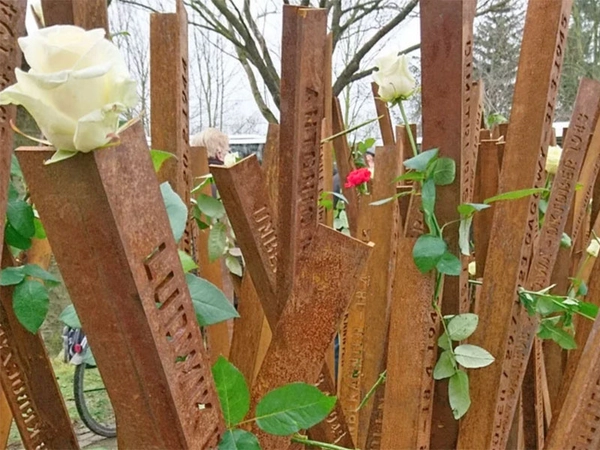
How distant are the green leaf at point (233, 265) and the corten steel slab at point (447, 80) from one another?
383 millimetres

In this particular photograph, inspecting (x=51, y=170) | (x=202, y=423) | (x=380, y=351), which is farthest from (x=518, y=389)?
(x=51, y=170)

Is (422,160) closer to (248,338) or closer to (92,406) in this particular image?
(248,338)

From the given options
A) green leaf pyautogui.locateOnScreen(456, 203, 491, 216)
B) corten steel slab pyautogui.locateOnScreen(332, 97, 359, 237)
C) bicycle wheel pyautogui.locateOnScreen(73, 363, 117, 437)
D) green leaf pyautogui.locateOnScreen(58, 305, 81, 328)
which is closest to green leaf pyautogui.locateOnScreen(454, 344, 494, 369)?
green leaf pyautogui.locateOnScreen(456, 203, 491, 216)

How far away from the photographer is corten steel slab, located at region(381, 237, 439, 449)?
54 cm

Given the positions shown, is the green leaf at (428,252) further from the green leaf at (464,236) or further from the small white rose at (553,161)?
the small white rose at (553,161)

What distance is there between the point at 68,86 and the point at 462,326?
0.43 metres

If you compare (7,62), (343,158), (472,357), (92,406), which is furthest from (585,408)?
(92,406)

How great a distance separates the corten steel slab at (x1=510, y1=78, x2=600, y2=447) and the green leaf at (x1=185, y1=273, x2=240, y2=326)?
0.35 metres

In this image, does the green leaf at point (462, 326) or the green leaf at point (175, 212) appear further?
the green leaf at point (462, 326)

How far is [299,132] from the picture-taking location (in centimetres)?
46

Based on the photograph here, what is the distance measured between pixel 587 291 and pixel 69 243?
77 cm

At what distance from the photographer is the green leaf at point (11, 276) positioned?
42 cm

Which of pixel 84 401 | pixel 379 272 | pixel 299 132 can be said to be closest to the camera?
pixel 299 132

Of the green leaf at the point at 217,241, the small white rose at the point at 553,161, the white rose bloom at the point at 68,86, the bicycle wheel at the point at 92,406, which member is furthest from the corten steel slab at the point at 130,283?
the bicycle wheel at the point at 92,406
